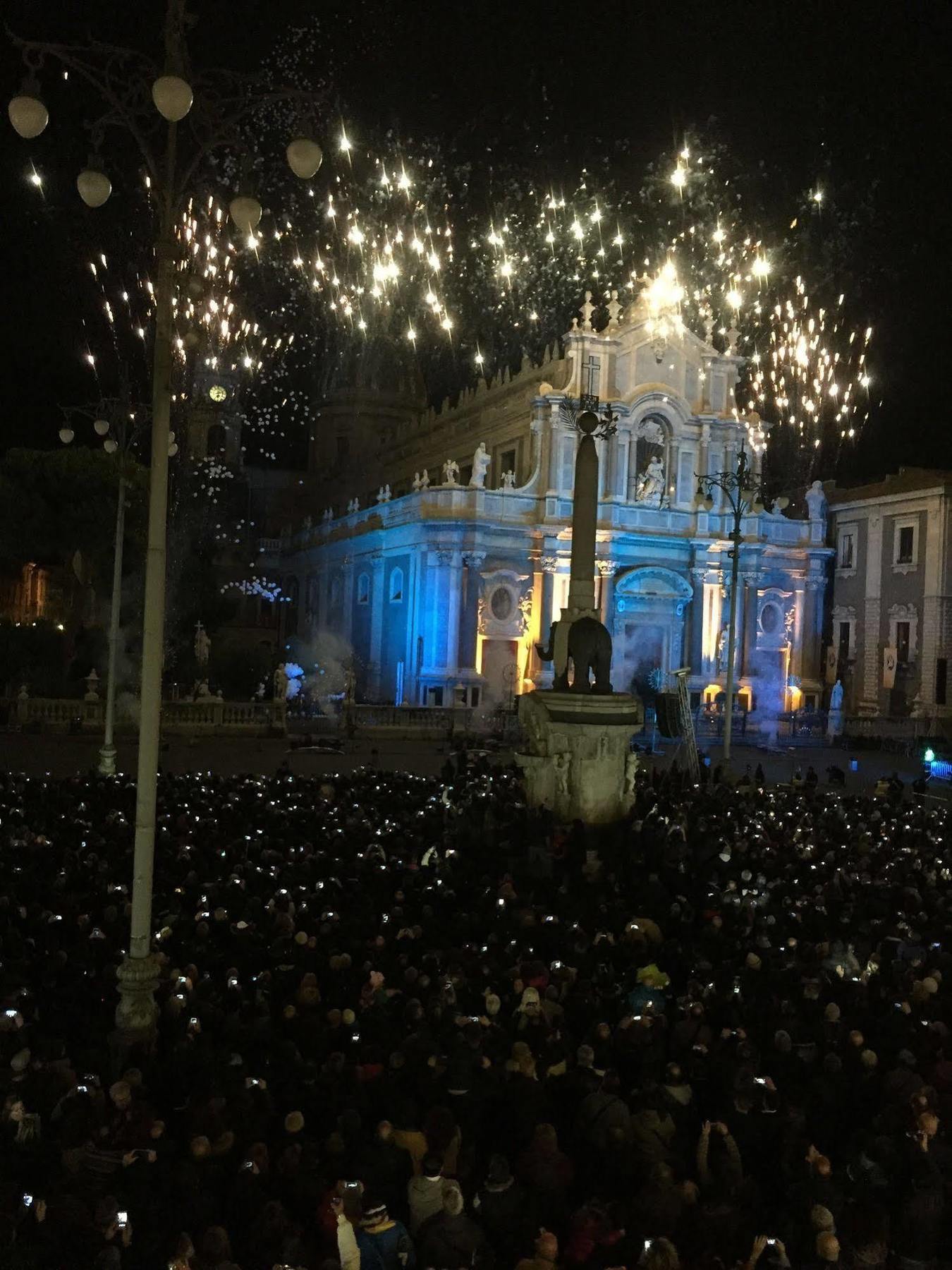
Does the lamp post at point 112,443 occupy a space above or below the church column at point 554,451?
below

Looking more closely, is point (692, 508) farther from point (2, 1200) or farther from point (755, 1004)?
point (2, 1200)

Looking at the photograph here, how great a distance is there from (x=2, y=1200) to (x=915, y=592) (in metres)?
42.4

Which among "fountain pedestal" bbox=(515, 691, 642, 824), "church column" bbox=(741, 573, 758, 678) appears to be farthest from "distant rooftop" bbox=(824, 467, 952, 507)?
"fountain pedestal" bbox=(515, 691, 642, 824)

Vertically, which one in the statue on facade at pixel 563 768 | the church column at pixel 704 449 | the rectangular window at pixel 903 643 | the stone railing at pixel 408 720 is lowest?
the stone railing at pixel 408 720

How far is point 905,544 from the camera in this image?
4447 cm

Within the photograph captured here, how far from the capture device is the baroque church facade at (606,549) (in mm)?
43500

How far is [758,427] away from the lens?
48.3 meters

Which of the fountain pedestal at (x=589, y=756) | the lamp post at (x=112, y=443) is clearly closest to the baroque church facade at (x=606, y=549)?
the lamp post at (x=112, y=443)

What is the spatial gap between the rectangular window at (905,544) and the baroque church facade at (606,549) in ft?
13.4

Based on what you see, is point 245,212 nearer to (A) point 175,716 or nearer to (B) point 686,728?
(B) point 686,728

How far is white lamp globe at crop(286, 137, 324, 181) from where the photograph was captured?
8.23 metres

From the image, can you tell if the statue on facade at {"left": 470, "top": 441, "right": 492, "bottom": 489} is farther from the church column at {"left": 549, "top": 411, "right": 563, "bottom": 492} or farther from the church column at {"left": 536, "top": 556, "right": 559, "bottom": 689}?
the church column at {"left": 536, "top": 556, "right": 559, "bottom": 689}

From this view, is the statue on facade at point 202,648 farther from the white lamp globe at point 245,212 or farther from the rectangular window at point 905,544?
the white lamp globe at point 245,212

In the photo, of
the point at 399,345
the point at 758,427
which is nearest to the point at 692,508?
the point at 758,427
